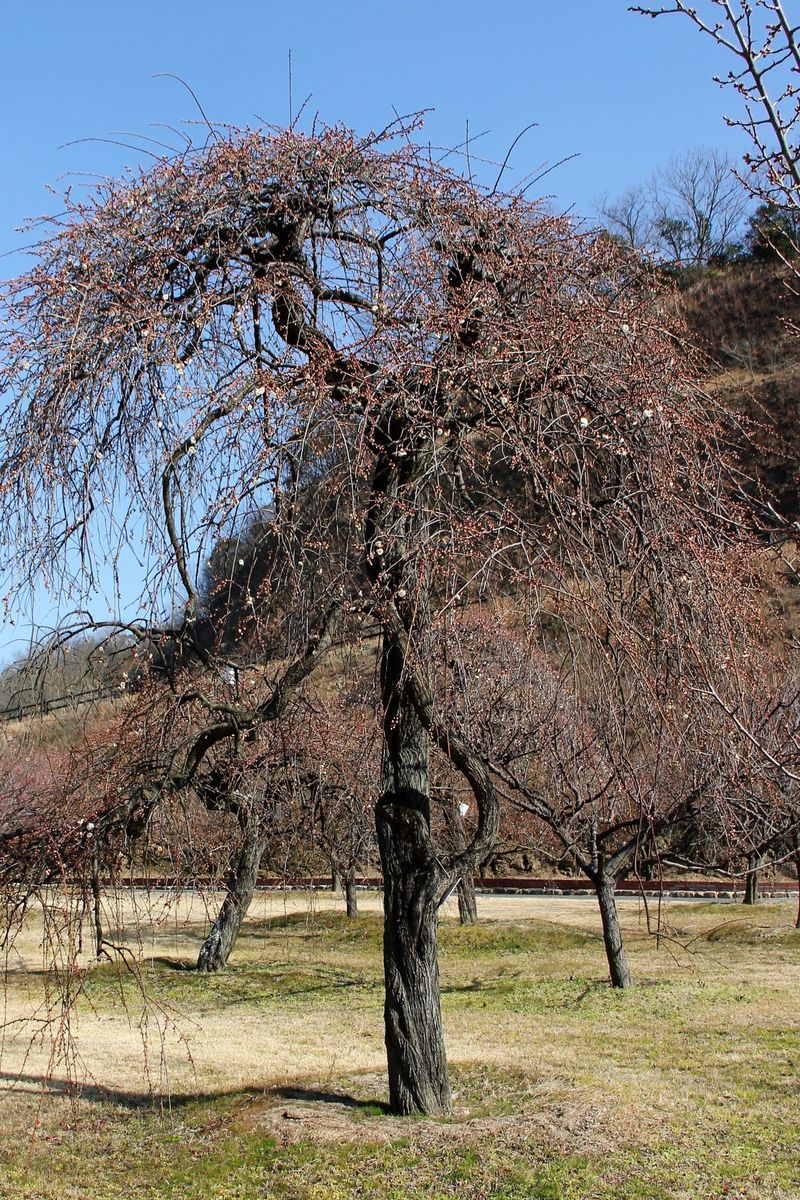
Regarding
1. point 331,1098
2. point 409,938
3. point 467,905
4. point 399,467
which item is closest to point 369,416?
point 399,467

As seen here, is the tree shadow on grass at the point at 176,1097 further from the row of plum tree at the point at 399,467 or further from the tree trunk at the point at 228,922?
the tree trunk at the point at 228,922

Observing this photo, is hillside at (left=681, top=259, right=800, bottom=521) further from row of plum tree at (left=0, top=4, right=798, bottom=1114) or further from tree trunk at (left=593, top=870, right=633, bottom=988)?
row of plum tree at (left=0, top=4, right=798, bottom=1114)

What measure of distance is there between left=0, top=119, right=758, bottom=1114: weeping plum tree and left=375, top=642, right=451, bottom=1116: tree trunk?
28cm

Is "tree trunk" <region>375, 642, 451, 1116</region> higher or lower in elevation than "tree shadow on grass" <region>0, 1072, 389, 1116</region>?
higher

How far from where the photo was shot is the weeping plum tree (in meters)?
4.54

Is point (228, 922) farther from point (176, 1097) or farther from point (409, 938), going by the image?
point (409, 938)

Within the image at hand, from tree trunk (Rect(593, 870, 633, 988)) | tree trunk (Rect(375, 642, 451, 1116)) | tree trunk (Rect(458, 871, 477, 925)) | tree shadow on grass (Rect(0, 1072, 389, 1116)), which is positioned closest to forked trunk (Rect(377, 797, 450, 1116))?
tree trunk (Rect(375, 642, 451, 1116))

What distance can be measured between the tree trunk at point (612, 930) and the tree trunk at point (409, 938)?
7126 mm

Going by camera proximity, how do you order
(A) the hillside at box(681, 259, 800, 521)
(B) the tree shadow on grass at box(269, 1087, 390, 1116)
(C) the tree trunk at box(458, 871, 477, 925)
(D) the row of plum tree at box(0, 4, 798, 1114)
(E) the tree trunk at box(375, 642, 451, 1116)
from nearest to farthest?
(D) the row of plum tree at box(0, 4, 798, 1114), (E) the tree trunk at box(375, 642, 451, 1116), (B) the tree shadow on grass at box(269, 1087, 390, 1116), (C) the tree trunk at box(458, 871, 477, 925), (A) the hillside at box(681, 259, 800, 521)

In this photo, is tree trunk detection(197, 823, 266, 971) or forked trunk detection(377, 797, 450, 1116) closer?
forked trunk detection(377, 797, 450, 1116)

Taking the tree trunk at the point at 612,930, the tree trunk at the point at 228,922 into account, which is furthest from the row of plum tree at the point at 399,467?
the tree trunk at the point at 228,922

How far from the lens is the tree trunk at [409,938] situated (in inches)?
247

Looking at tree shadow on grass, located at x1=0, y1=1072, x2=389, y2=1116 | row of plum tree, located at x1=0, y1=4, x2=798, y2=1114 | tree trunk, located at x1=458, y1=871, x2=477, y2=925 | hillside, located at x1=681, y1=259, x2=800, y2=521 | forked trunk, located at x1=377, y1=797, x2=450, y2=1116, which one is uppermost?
hillside, located at x1=681, y1=259, x2=800, y2=521

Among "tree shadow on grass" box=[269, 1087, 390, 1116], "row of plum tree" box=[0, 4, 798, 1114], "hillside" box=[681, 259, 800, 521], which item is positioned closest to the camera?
"row of plum tree" box=[0, 4, 798, 1114]
